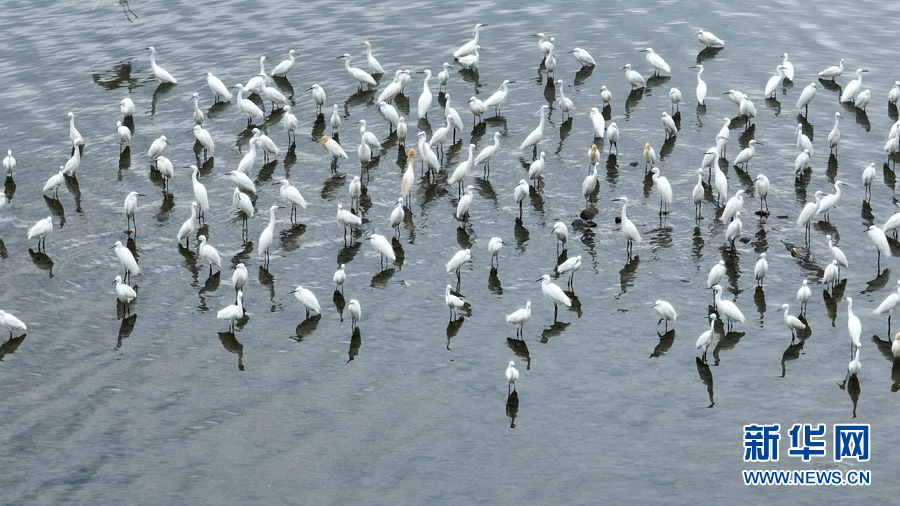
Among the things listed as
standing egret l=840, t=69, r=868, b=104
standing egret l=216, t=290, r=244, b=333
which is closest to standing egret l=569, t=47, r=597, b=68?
standing egret l=840, t=69, r=868, b=104

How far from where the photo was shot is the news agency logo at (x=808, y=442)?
23.2 meters

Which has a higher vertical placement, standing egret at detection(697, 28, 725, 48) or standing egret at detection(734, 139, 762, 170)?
standing egret at detection(697, 28, 725, 48)

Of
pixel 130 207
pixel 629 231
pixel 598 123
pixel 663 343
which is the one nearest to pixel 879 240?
pixel 629 231

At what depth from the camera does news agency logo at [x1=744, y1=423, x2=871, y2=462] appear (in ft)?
76.2

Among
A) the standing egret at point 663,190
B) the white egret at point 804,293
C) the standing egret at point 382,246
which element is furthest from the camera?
the standing egret at point 663,190

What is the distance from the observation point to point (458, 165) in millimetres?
36469

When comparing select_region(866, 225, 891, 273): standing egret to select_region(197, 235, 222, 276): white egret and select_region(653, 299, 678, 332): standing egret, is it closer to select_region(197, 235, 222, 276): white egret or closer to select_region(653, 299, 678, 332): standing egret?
select_region(653, 299, 678, 332): standing egret

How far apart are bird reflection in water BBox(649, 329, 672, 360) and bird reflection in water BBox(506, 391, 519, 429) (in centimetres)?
376

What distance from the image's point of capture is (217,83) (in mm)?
41531

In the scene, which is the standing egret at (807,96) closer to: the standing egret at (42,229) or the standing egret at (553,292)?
the standing egret at (553,292)

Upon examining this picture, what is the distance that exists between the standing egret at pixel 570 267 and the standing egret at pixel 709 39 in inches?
748

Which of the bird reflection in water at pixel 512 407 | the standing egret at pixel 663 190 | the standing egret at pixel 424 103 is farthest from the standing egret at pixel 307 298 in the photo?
the standing egret at pixel 424 103

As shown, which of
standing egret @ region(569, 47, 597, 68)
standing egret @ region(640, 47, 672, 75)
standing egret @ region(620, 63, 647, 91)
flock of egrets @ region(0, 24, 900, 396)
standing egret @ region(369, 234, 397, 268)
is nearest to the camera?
flock of egrets @ region(0, 24, 900, 396)

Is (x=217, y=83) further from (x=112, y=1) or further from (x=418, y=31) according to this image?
(x=112, y=1)
